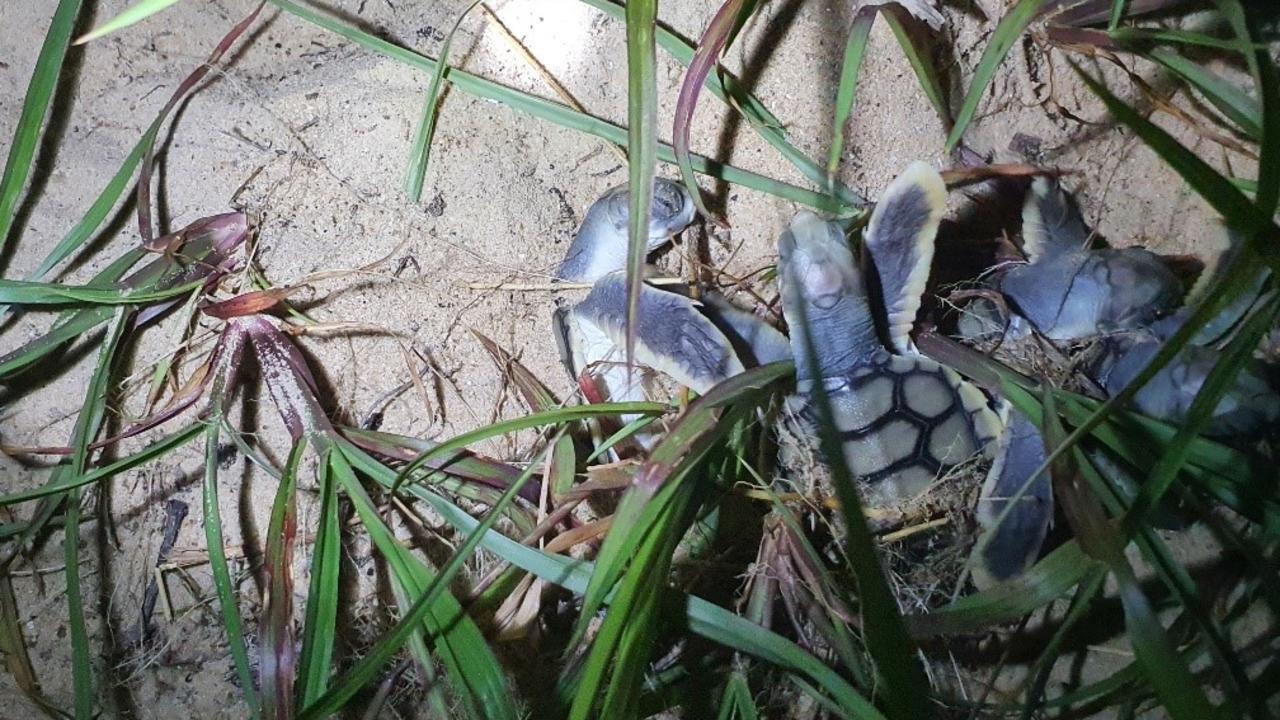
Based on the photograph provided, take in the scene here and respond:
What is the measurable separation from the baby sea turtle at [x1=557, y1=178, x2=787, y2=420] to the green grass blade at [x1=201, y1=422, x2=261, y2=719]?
1.40 ft

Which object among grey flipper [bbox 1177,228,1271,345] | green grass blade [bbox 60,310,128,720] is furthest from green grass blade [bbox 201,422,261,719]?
grey flipper [bbox 1177,228,1271,345]

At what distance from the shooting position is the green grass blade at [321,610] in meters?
0.81

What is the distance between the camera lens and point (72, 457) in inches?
37.8

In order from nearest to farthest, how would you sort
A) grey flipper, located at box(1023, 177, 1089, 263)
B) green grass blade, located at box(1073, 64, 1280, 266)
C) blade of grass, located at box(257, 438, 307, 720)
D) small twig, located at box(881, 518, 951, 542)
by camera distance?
green grass blade, located at box(1073, 64, 1280, 266) → blade of grass, located at box(257, 438, 307, 720) → small twig, located at box(881, 518, 951, 542) → grey flipper, located at box(1023, 177, 1089, 263)

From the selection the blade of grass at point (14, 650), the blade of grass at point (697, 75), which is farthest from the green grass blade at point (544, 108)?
the blade of grass at point (14, 650)

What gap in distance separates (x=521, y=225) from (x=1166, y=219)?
3.03 feet

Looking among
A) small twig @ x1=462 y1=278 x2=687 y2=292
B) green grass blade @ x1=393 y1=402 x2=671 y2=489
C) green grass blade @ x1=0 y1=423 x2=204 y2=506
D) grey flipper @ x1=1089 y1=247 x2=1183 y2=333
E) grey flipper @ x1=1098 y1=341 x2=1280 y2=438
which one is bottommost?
grey flipper @ x1=1098 y1=341 x2=1280 y2=438

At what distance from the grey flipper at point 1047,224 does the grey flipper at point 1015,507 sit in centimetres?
27

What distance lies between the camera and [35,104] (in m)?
0.90

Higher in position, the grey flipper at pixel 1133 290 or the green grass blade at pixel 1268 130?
the grey flipper at pixel 1133 290

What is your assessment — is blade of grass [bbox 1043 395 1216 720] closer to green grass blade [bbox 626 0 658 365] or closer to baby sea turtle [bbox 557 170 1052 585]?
baby sea turtle [bbox 557 170 1052 585]

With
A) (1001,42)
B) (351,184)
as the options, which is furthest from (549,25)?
(1001,42)

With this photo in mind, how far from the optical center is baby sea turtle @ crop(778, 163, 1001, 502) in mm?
904

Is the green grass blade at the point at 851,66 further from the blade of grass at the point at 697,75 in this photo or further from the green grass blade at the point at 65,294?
the green grass blade at the point at 65,294
